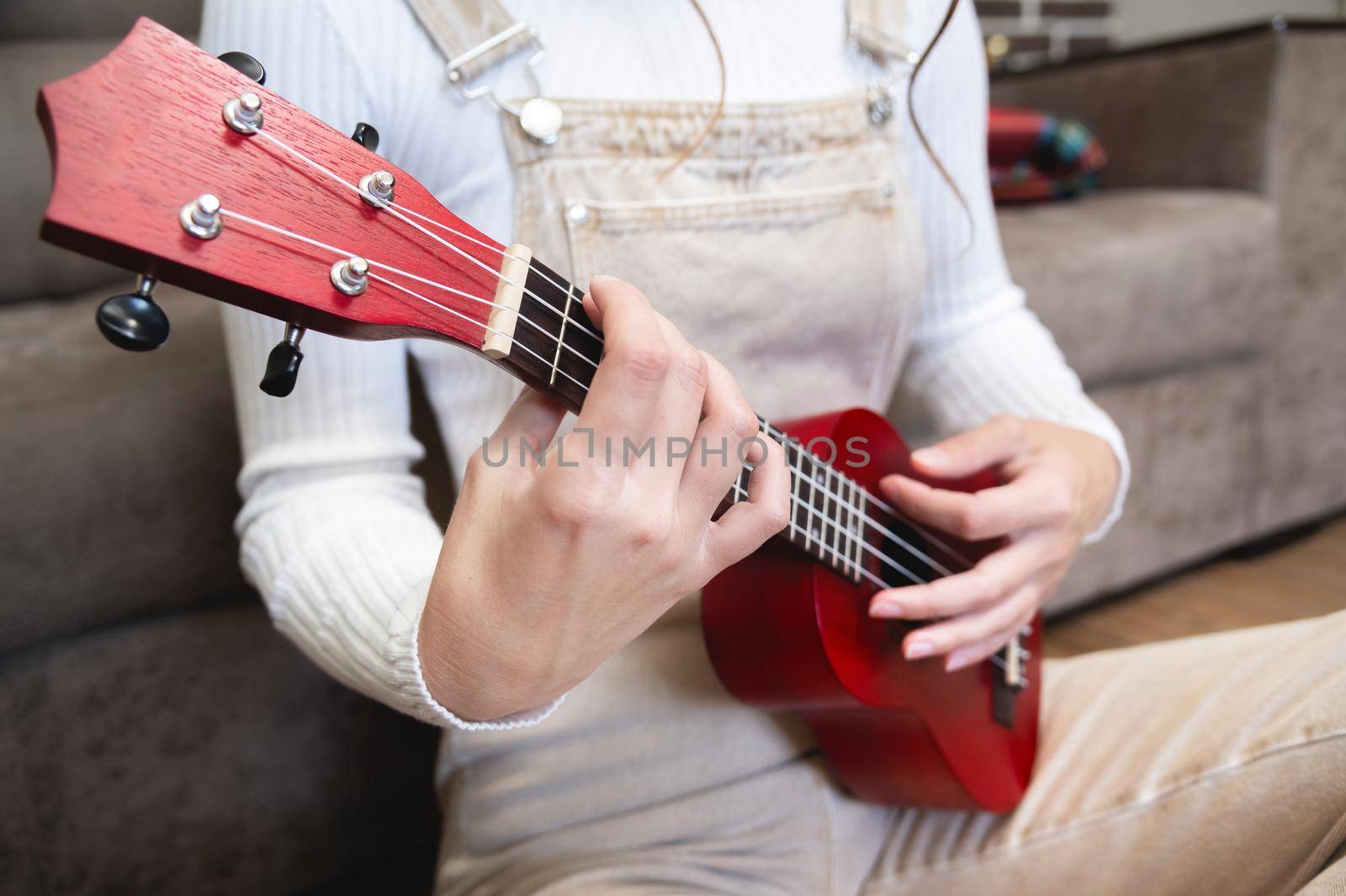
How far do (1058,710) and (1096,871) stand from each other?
133 millimetres

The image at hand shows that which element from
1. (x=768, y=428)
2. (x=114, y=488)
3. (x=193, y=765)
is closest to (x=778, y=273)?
(x=768, y=428)

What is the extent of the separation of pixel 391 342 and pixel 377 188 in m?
0.19

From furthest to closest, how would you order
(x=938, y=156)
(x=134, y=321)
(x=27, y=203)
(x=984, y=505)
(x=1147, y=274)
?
(x=1147, y=274) → (x=27, y=203) → (x=938, y=156) → (x=984, y=505) → (x=134, y=321)

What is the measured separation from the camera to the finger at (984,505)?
59cm

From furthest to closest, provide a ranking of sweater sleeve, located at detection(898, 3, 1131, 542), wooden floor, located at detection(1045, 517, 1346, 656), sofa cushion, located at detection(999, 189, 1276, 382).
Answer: wooden floor, located at detection(1045, 517, 1346, 656)
sofa cushion, located at detection(999, 189, 1276, 382)
sweater sleeve, located at detection(898, 3, 1131, 542)

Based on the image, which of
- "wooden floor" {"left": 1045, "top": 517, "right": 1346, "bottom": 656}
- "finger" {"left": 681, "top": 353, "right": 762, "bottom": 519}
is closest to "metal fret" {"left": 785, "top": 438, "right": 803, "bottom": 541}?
"finger" {"left": 681, "top": 353, "right": 762, "bottom": 519}

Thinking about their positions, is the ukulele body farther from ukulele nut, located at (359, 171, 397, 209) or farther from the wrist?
ukulele nut, located at (359, 171, 397, 209)

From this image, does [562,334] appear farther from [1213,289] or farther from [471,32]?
[1213,289]

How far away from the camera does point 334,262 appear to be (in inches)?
12.8


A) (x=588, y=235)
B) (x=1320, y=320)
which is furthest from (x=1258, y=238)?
(x=588, y=235)

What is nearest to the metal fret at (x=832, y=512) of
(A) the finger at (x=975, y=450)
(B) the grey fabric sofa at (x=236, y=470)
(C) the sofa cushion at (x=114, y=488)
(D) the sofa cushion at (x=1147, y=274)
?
(A) the finger at (x=975, y=450)

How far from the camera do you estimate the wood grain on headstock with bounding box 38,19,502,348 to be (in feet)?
0.90

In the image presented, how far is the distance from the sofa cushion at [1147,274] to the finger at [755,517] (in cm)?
79

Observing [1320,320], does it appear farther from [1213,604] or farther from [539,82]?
[539,82]
